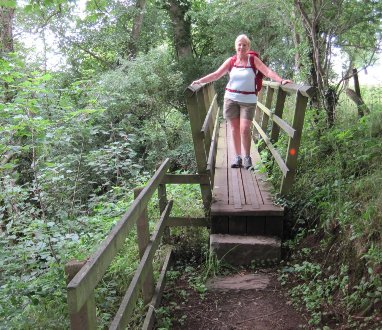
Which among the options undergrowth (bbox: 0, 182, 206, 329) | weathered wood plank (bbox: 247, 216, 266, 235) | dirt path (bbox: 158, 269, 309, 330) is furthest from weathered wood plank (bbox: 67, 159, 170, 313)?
weathered wood plank (bbox: 247, 216, 266, 235)

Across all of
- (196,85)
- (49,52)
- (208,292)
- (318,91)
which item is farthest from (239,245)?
(49,52)

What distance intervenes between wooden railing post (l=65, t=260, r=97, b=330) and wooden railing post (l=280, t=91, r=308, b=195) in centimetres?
293

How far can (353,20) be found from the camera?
5.57 meters

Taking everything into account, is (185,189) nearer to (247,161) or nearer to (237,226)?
(247,161)

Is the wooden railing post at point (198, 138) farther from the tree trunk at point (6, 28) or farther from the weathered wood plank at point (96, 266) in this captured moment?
the tree trunk at point (6, 28)

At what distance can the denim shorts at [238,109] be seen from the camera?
17.1 ft

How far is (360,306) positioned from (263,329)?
77 centimetres

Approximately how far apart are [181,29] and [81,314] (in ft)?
53.7

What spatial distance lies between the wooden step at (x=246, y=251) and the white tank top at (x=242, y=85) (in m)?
2.00

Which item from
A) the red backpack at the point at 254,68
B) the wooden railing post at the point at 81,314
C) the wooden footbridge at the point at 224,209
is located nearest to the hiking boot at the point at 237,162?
the wooden footbridge at the point at 224,209

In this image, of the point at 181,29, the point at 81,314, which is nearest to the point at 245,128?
the point at 81,314

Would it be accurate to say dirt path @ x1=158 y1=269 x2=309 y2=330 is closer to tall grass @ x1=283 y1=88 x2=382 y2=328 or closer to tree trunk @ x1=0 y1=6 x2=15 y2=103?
tall grass @ x1=283 y1=88 x2=382 y2=328

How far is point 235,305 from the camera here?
11.2ft

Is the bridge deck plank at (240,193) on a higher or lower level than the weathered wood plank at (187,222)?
higher
